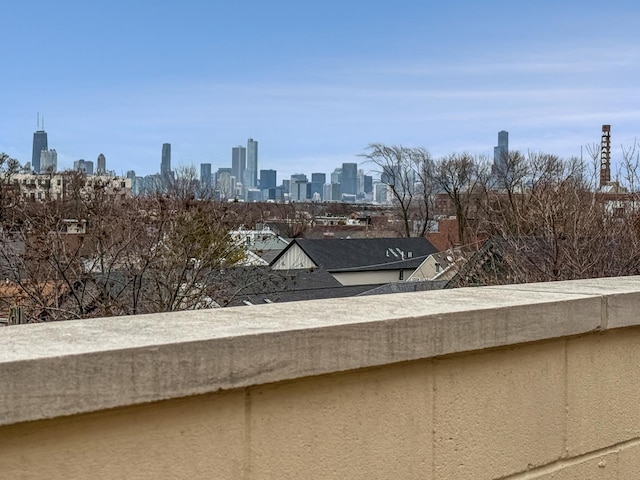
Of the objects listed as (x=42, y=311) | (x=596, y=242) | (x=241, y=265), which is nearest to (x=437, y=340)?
(x=42, y=311)

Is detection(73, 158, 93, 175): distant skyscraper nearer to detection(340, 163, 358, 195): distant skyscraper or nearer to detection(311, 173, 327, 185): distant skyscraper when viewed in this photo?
detection(340, 163, 358, 195): distant skyscraper

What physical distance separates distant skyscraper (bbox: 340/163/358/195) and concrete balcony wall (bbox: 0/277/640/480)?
135 meters

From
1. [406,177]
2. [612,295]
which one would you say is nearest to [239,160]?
[406,177]

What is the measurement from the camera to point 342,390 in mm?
2010

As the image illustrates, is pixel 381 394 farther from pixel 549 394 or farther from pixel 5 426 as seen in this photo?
pixel 5 426

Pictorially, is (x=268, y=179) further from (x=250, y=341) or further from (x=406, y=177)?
(x=250, y=341)

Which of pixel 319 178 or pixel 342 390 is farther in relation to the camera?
pixel 319 178

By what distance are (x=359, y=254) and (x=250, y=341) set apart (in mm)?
45528

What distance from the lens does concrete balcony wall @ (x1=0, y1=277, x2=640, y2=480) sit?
5.13ft

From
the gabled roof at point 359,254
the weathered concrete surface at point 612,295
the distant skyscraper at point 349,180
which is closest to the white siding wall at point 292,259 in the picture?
the gabled roof at point 359,254

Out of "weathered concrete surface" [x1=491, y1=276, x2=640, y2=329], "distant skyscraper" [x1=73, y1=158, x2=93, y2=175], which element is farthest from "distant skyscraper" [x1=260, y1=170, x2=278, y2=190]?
"weathered concrete surface" [x1=491, y1=276, x2=640, y2=329]

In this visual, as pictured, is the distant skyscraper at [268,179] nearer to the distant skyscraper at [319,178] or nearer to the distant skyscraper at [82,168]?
the distant skyscraper at [319,178]

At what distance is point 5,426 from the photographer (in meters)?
1.47

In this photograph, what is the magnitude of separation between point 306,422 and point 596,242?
14267mm
